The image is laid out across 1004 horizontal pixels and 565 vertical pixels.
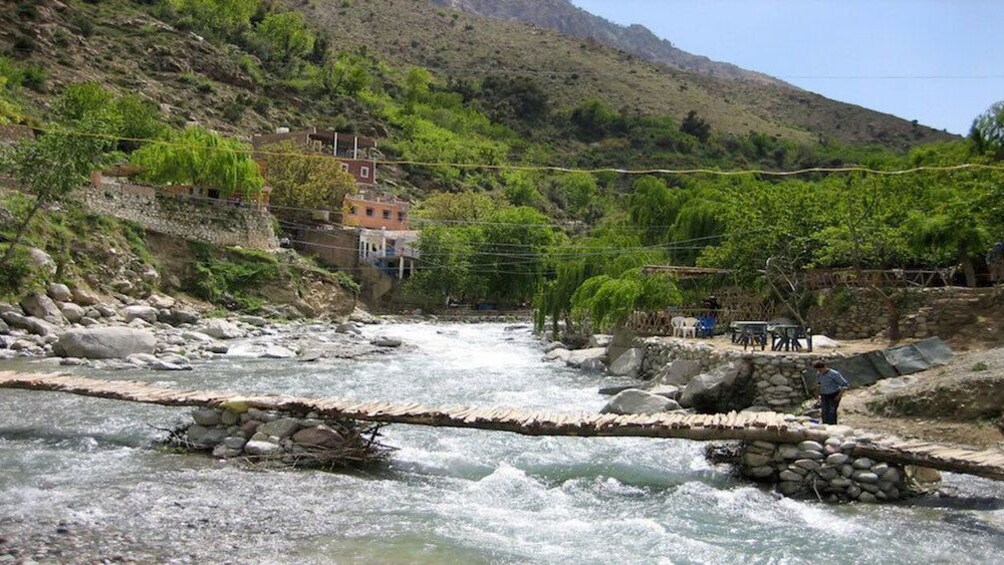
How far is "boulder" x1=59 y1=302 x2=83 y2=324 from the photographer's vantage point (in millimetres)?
25703

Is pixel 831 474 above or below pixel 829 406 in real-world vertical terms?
below

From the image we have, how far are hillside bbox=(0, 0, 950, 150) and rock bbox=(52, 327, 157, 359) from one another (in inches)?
1640

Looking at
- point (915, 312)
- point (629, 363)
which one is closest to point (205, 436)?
point (629, 363)

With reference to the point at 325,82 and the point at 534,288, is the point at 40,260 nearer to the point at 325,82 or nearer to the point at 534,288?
the point at 534,288

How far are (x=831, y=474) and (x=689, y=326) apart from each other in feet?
44.6

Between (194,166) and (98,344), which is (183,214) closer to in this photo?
(194,166)

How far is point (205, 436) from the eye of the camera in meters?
11.6

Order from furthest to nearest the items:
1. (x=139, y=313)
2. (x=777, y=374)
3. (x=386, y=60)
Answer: (x=386, y=60) < (x=139, y=313) < (x=777, y=374)

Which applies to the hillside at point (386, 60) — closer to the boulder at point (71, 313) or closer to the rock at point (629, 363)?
the boulder at point (71, 313)

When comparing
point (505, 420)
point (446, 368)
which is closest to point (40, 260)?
point (446, 368)

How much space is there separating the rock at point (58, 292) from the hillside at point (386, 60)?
35.8m

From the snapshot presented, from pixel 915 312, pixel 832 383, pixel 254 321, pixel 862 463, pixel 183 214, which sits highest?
pixel 183 214

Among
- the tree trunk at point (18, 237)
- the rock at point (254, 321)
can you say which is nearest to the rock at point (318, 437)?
the tree trunk at point (18, 237)

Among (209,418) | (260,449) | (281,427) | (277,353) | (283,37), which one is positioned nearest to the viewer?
(260,449)
